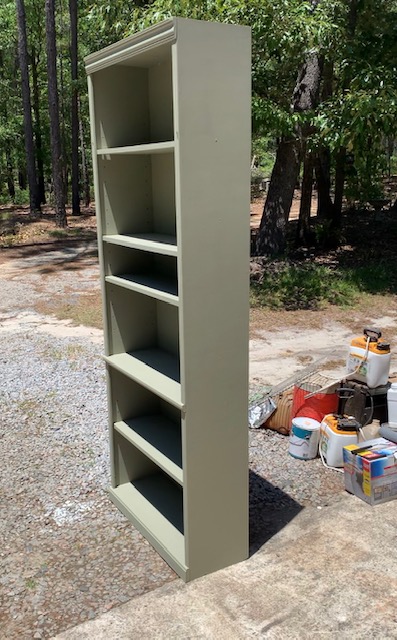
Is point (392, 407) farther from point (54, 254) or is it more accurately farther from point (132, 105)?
point (54, 254)

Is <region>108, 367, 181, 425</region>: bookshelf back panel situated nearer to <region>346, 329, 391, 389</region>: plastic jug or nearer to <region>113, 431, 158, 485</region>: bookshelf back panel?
<region>113, 431, 158, 485</region>: bookshelf back panel

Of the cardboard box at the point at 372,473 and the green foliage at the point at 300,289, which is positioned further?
the green foliage at the point at 300,289

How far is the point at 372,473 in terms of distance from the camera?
3.69 metres

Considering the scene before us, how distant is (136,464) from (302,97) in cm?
775

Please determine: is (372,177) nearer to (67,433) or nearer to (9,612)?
(67,433)

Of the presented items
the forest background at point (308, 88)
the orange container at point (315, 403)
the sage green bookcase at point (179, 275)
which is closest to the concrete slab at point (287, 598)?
the sage green bookcase at point (179, 275)

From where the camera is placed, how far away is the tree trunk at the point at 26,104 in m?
15.9

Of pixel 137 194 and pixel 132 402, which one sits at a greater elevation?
pixel 137 194

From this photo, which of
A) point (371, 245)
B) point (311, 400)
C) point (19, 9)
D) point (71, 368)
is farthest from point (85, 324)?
point (19, 9)

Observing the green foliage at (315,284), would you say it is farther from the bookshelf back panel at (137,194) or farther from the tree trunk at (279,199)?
the bookshelf back panel at (137,194)

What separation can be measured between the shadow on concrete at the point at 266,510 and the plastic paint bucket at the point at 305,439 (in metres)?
0.40

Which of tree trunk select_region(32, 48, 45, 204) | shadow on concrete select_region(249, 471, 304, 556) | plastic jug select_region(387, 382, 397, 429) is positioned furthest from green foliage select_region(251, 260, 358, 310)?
tree trunk select_region(32, 48, 45, 204)

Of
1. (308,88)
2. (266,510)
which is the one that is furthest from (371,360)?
(308,88)

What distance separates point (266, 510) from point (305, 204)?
32.3ft
